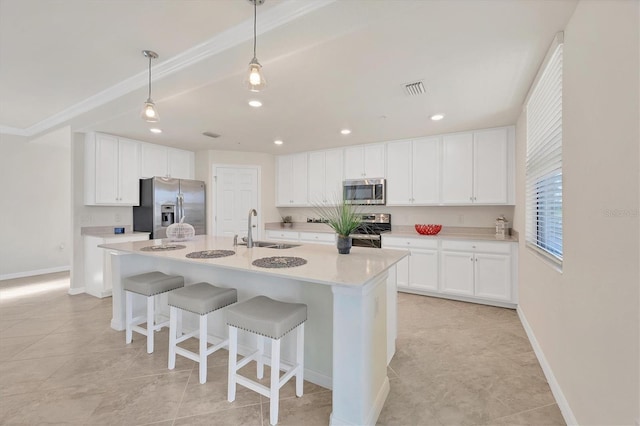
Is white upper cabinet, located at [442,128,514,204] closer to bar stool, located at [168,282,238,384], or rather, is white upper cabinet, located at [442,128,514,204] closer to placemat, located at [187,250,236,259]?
placemat, located at [187,250,236,259]

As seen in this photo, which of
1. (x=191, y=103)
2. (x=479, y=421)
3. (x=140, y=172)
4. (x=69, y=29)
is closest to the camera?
(x=479, y=421)

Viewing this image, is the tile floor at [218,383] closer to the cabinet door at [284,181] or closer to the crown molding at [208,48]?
the crown molding at [208,48]

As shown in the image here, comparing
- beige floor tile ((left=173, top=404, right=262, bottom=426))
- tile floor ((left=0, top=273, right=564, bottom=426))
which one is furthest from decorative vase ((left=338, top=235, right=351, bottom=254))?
beige floor tile ((left=173, top=404, right=262, bottom=426))

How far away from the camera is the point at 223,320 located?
2445 millimetres

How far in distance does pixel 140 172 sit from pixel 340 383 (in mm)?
4506

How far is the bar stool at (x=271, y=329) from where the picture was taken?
1.60 m

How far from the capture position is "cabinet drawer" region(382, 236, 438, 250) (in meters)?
3.90

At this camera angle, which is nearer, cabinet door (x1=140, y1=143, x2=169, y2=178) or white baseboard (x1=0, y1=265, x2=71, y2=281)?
cabinet door (x1=140, y1=143, x2=169, y2=178)

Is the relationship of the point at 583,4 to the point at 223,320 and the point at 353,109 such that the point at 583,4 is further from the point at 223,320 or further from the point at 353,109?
the point at 223,320

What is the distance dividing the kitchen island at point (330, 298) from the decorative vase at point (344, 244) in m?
0.05

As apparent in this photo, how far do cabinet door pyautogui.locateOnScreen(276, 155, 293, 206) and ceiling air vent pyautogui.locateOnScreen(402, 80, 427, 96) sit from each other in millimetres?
3154

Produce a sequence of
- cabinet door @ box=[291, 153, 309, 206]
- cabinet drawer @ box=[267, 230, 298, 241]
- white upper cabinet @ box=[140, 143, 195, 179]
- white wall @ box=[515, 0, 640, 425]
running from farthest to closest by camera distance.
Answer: cabinet door @ box=[291, 153, 309, 206] < cabinet drawer @ box=[267, 230, 298, 241] < white upper cabinet @ box=[140, 143, 195, 179] < white wall @ box=[515, 0, 640, 425]

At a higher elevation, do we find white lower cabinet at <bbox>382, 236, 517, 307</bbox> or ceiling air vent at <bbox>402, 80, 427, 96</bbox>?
ceiling air vent at <bbox>402, 80, 427, 96</bbox>

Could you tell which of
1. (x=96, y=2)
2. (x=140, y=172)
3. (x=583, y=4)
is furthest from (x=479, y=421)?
(x=140, y=172)
